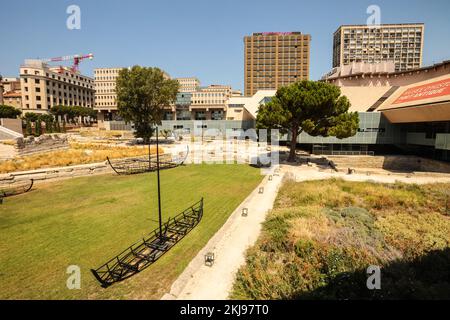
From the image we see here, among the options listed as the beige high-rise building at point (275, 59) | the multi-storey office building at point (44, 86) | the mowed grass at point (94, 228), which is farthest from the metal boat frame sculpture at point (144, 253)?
the beige high-rise building at point (275, 59)

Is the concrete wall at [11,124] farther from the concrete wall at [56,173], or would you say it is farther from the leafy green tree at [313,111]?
the leafy green tree at [313,111]

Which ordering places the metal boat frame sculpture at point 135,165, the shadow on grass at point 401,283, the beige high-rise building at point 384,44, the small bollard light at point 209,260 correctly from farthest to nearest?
1. the beige high-rise building at point 384,44
2. the metal boat frame sculpture at point 135,165
3. the small bollard light at point 209,260
4. the shadow on grass at point 401,283

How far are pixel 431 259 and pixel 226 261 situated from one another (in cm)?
905

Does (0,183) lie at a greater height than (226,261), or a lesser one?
greater

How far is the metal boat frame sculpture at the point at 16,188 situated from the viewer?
19475mm

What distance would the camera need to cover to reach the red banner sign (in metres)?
31.5

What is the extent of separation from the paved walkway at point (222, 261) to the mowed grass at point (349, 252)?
1.78 feet

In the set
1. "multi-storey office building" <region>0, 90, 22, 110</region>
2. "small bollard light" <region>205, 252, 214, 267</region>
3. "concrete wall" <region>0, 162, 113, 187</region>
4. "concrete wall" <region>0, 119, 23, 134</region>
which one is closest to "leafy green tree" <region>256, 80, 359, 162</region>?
"concrete wall" <region>0, 162, 113, 187</region>

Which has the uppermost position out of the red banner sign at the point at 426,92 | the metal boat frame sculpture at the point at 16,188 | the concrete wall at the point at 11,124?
the red banner sign at the point at 426,92

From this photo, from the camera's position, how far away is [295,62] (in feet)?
439

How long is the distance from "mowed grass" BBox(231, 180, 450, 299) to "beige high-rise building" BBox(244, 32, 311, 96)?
12777 centimetres
